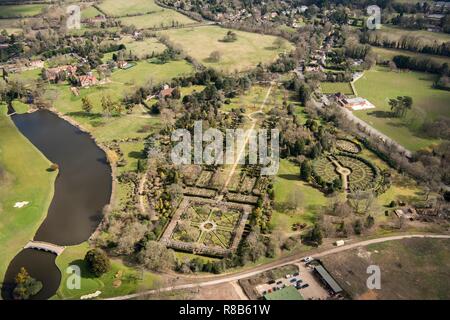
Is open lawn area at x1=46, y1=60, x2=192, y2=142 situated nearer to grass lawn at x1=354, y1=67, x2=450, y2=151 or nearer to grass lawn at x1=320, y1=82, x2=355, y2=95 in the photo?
grass lawn at x1=320, y1=82, x2=355, y2=95

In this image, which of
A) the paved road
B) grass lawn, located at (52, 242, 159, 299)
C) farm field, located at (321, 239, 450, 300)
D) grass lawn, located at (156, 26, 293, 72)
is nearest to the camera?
farm field, located at (321, 239, 450, 300)

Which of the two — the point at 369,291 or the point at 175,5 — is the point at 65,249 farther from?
the point at 175,5

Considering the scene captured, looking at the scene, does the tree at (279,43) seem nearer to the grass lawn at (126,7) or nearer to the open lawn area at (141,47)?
the open lawn area at (141,47)

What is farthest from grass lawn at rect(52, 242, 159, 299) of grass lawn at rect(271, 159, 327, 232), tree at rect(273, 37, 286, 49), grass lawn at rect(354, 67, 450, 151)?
tree at rect(273, 37, 286, 49)

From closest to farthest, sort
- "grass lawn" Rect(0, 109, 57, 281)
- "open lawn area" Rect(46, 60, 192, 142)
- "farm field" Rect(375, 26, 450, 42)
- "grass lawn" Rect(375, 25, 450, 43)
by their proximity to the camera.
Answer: "grass lawn" Rect(0, 109, 57, 281) → "open lawn area" Rect(46, 60, 192, 142) → "grass lawn" Rect(375, 25, 450, 43) → "farm field" Rect(375, 26, 450, 42)

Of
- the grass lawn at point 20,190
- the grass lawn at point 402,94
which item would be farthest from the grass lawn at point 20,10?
the grass lawn at point 402,94

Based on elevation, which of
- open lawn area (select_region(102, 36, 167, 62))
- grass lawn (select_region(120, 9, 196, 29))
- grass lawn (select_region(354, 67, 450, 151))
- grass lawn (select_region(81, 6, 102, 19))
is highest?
grass lawn (select_region(81, 6, 102, 19))

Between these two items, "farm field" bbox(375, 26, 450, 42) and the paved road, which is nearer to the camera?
the paved road

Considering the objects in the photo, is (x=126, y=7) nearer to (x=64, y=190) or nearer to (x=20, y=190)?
(x=64, y=190)
